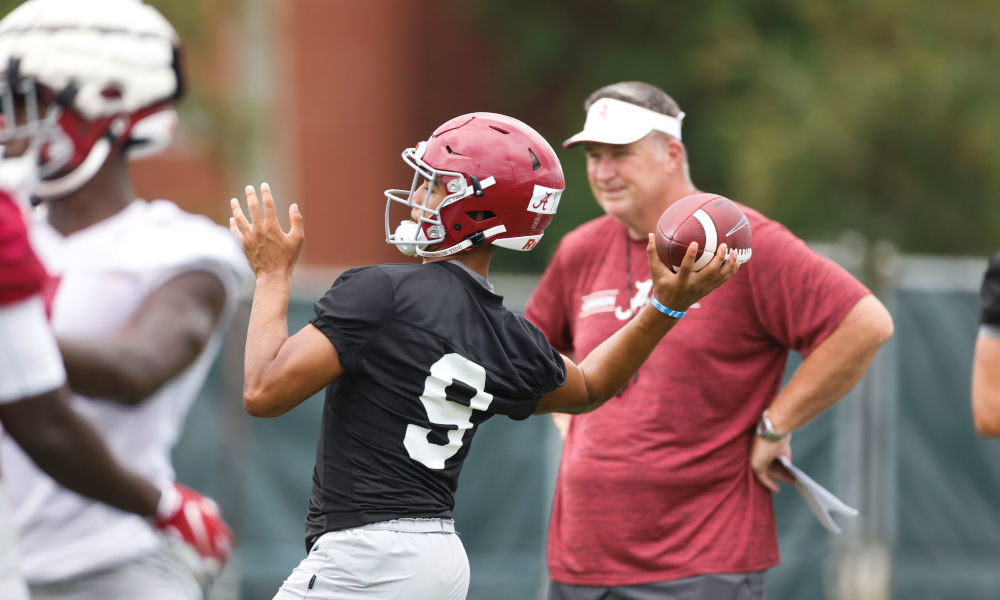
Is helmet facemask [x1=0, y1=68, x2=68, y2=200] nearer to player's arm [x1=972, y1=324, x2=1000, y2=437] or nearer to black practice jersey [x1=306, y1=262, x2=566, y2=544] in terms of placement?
black practice jersey [x1=306, y1=262, x2=566, y2=544]

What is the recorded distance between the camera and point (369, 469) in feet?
10.3

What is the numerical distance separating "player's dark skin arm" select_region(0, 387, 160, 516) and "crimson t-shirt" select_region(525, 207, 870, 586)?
2.02 metres

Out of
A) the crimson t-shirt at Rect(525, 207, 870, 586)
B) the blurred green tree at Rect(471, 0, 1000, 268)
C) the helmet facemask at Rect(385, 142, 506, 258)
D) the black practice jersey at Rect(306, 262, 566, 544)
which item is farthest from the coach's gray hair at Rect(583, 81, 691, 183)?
the blurred green tree at Rect(471, 0, 1000, 268)

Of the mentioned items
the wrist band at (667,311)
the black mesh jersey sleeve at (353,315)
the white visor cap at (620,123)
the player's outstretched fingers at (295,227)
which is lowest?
the wrist band at (667,311)

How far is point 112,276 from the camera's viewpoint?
2945mm

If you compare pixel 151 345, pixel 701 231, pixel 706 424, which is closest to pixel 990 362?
pixel 706 424

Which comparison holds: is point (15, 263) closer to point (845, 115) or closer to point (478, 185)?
point (478, 185)

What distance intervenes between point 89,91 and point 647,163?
208 centimetres

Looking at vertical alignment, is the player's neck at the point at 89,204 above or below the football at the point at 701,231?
above

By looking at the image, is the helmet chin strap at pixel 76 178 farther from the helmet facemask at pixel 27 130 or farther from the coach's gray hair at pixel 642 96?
the coach's gray hair at pixel 642 96

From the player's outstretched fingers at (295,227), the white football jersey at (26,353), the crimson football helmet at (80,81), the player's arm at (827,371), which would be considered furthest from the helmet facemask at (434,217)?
the player's arm at (827,371)

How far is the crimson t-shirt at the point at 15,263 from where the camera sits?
2.14 meters

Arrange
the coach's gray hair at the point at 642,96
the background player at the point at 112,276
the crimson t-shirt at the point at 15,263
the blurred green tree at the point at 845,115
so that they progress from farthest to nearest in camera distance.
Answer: the blurred green tree at the point at 845,115, the coach's gray hair at the point at 642,96, the background player at the point at 112,276, the crimson t-shirt at the point at 15,263

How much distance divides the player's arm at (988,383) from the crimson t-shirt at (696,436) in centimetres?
51
